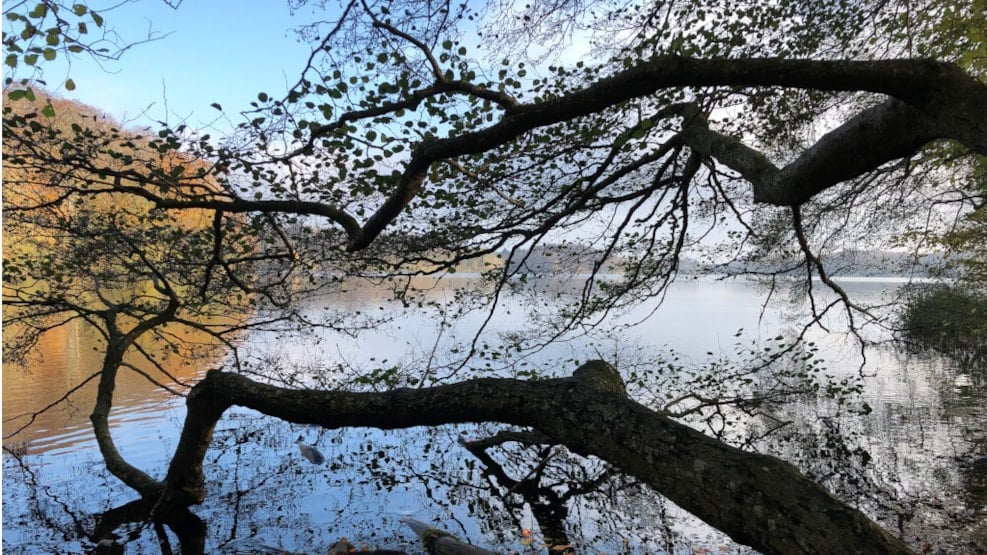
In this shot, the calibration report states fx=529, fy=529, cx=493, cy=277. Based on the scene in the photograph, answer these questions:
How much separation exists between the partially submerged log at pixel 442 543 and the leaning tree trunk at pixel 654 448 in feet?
7.20

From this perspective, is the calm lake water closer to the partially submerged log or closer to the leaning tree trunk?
the partially submerged log

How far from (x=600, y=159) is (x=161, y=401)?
11.5 m

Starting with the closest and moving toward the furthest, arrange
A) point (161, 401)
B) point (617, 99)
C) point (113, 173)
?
point (617, 99), point (113, 173), point (161, 401)

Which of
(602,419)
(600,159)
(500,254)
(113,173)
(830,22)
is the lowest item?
(602,419)

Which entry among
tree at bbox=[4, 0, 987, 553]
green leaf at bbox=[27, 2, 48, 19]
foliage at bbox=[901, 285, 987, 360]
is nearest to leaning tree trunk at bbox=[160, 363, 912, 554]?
tree at bbox=[4, 0, 987, 553]

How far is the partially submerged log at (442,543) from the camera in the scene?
5.34m

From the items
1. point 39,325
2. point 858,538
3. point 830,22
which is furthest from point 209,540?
point 830,22

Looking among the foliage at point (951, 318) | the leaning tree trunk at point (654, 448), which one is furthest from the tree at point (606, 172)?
the foliage at point (951, 318)

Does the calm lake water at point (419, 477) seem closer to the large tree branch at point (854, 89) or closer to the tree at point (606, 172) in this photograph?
the tree at point (606, 172)

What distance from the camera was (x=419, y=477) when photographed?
8219mm

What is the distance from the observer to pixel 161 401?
12109 millimetres

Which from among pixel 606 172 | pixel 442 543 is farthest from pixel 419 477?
pixel 606 172

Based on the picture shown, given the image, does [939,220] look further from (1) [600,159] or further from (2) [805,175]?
(2) [805,175]

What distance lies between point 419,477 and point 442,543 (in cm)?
271
